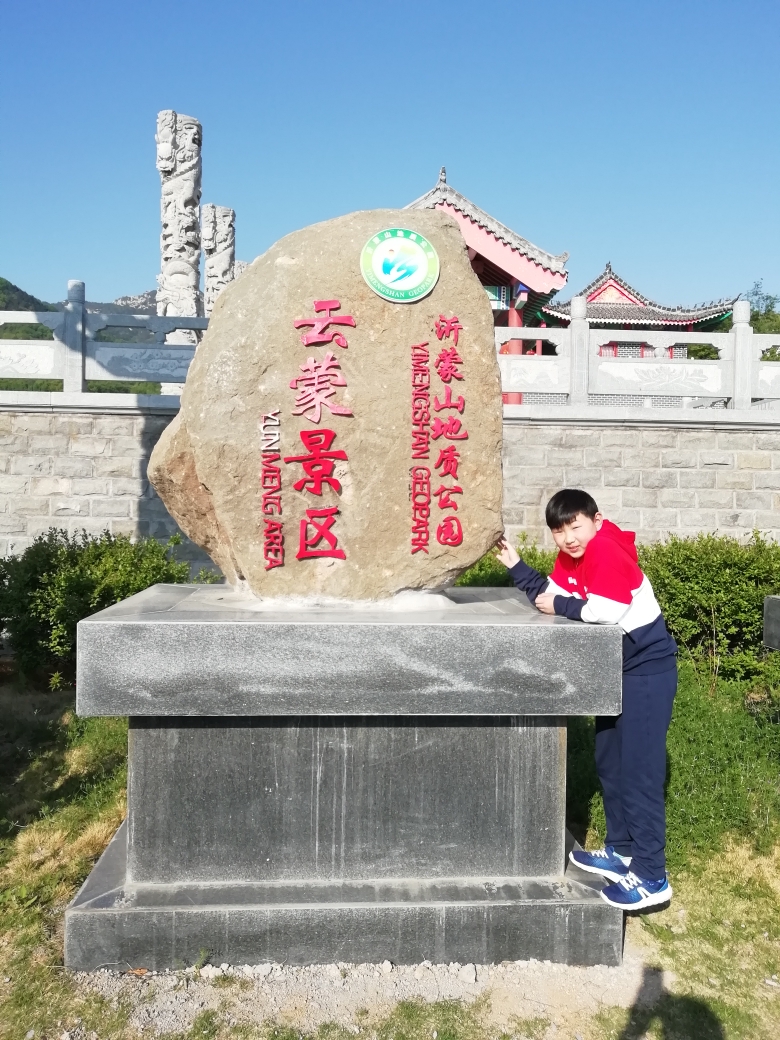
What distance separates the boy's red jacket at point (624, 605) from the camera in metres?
2.47

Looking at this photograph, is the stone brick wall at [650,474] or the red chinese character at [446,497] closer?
the red chinese character at [446,497]

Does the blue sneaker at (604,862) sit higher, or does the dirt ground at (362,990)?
the blue sneaker at (604,862)

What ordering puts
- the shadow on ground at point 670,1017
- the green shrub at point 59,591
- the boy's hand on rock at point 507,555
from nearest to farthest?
the shadow on ground at point 670,1017
the boy's hand on rock at point 507,555
the green shrub at point 59,591

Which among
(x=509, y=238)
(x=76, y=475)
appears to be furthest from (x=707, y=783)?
(x=509, y=238)

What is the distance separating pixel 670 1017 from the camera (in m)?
2.15

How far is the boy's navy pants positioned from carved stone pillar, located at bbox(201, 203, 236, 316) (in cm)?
1524

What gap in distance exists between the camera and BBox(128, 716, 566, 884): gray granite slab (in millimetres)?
2426

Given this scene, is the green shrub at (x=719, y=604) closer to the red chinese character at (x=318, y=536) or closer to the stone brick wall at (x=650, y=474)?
the stone brick wall at (x=650, y=474)

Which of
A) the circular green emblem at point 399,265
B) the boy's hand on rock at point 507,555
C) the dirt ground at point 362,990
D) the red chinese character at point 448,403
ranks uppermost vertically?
the circular green emblem at point 399,265

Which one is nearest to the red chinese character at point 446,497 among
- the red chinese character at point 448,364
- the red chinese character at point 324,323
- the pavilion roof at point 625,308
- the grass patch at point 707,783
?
the red chinese character at point 448,364

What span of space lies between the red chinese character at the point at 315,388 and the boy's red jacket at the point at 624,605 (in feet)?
3.23

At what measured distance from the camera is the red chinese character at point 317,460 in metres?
2.75

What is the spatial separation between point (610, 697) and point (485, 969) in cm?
87

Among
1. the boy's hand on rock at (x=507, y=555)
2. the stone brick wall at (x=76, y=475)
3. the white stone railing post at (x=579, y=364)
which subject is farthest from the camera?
the white stone railing post at (x=579, y=364)
